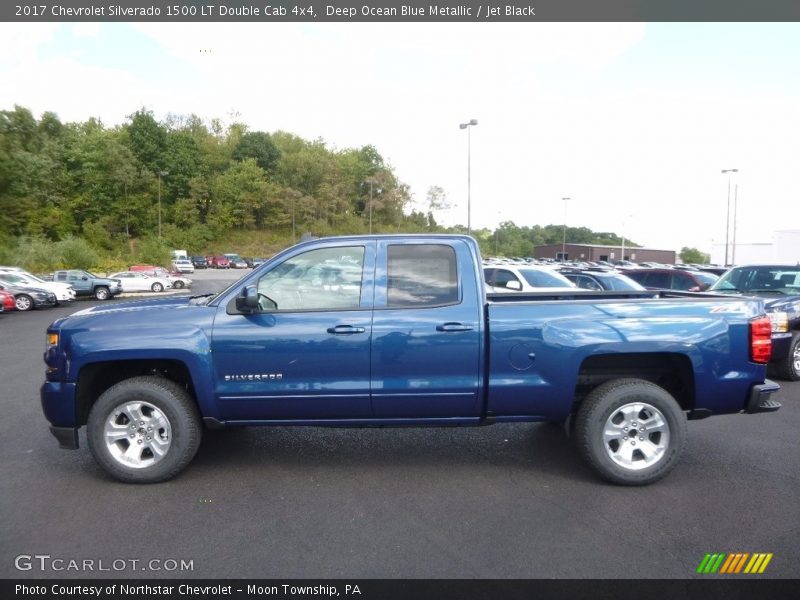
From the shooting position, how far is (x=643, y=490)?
177 inches

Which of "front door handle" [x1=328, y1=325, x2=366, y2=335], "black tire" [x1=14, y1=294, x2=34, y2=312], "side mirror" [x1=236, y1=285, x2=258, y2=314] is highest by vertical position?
"side mirror" [x1=236, y1=285, x2=258, y2=314]

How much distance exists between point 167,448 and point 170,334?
0.91m

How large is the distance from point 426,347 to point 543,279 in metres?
9.81

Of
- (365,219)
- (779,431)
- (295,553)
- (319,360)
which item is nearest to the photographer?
(295,553)

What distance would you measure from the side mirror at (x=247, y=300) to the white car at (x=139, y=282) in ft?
106

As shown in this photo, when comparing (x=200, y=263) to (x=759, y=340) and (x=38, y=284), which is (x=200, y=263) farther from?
(x=759, y=340)

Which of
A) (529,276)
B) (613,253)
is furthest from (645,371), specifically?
(613,253)

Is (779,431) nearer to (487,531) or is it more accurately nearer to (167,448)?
(487,531)

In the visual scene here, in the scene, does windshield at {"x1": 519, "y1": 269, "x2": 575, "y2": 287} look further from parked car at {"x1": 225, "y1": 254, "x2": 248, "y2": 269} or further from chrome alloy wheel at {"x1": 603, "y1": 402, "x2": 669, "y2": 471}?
parked car at {"x1": 225, "y1": 254, "x2": 248, "y2": 269}

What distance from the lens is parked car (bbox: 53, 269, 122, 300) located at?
93.9 feet

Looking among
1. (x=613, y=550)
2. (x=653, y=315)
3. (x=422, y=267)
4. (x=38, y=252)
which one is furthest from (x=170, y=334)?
(x=38, y=252)

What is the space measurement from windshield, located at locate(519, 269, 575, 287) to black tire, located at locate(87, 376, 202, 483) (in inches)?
402

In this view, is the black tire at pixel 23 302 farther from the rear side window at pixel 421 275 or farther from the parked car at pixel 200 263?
the parked car at pixel 200 263

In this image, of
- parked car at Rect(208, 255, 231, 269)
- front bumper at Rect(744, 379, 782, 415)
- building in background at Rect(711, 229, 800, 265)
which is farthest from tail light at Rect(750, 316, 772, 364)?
parked car at Rect(208, 255, 231, 269)
